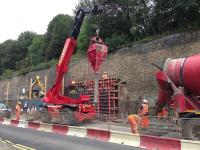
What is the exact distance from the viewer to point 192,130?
14.0m

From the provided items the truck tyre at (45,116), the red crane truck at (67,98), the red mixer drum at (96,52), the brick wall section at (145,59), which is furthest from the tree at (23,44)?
the red mixer drum at (96,52)

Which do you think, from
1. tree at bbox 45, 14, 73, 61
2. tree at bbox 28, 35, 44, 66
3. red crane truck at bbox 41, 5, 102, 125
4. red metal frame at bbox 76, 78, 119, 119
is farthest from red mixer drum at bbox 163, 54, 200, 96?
tree at bbox 28, 35, 44, 66

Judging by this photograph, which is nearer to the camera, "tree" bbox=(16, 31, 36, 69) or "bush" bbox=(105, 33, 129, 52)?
"bush" bbox=(105, 33, 129, 52)

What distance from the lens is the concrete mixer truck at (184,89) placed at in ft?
46.7

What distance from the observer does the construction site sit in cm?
1552

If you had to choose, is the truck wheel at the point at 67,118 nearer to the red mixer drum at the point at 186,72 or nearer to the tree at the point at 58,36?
the red mixer drum at the point at 186,72

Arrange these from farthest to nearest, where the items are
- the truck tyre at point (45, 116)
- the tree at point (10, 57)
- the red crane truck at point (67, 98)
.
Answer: the tree at point (10, 57), the truck tyre at point (45, 116), the red crane truck at point (67, 98)

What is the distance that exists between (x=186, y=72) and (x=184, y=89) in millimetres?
785

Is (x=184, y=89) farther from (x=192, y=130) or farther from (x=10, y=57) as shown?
(x=10, y=57)

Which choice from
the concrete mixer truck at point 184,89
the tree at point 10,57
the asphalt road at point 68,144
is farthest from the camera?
the tree at point 10,57

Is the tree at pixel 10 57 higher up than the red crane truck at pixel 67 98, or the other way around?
the tree at pixel 10 57

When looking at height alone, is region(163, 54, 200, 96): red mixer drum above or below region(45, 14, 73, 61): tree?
below

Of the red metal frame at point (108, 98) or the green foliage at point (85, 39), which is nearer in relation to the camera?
the red metal frame at point (108, 98)

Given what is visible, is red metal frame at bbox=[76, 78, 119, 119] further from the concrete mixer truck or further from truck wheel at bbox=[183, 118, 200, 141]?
truck wheel at bbox=[183, 118, 200, 141]
